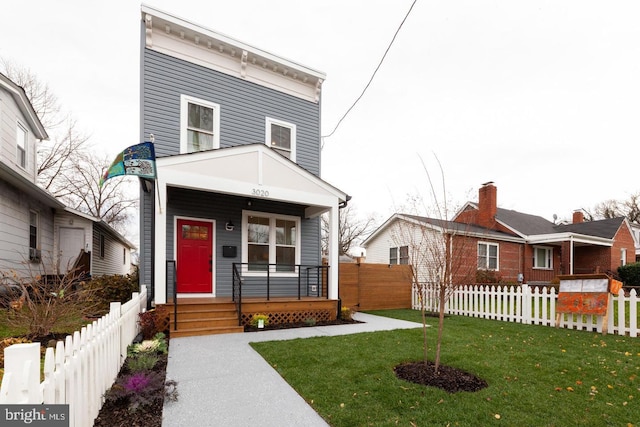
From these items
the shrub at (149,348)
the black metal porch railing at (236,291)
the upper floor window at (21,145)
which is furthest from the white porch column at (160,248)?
the upper floor window at (21,145)

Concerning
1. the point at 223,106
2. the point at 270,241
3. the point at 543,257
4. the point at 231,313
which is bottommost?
the point at 231,313

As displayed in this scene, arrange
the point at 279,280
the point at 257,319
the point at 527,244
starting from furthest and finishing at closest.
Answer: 1. the point at 527,244
2. the point at 279,280
3. the point at 257,319

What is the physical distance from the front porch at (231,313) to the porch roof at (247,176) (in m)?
2.52

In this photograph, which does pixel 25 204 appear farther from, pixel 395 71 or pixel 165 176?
pixel 395 71

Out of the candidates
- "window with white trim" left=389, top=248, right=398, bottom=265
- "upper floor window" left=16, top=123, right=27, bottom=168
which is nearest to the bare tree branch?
"window with white trim" left=389, top=248, right=398, bottom=265

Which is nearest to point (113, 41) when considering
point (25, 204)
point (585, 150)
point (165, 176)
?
point (25, 204)

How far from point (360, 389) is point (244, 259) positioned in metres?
6.14

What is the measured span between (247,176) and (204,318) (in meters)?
3.30

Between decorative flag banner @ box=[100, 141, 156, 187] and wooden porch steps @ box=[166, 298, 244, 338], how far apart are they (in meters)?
2.76

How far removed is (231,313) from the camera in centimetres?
731

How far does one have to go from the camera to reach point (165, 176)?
22.1ft

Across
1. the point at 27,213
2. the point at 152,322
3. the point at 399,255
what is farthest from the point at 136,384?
the point at 399,255

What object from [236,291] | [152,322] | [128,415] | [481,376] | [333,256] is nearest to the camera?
[128,415]

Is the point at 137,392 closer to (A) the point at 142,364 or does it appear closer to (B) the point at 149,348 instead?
(A) the point at 142,364
